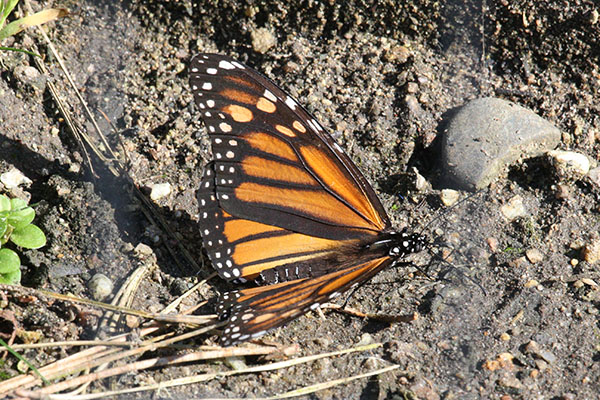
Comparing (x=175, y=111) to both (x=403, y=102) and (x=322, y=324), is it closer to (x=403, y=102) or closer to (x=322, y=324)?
(x=403, y=102)

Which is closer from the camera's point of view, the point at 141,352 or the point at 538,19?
the point at 141,352

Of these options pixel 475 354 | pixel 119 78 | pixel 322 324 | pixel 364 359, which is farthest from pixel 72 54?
pixel 475 354

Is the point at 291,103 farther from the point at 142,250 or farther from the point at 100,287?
the point at 100,287

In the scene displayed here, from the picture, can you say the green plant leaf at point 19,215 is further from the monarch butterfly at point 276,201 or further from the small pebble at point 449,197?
the small pebble at point 449,197

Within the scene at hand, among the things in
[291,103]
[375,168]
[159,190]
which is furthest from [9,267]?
[375,168]

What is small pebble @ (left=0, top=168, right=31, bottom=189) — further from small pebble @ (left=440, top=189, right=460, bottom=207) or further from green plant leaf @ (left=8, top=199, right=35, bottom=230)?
small pebble @ (left=440, top=189, right=460, bottom=207)

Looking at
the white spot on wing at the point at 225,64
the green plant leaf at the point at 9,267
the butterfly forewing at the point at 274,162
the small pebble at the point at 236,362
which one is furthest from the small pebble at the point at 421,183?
the green plant leaf at the point at 9,267
